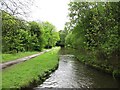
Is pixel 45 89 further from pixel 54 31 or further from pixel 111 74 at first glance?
pixel 54 31

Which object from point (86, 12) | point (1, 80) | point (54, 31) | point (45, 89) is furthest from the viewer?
point (54, 31)

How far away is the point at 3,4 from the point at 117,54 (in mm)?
16031

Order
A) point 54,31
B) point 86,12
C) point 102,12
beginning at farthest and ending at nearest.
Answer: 1. point 54,31
2. point 86,12
3. point 102,12

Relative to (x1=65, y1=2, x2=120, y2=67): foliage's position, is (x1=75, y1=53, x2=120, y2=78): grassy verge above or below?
below

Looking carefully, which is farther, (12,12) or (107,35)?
(107,35)

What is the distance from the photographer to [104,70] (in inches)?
996

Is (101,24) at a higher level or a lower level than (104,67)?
higher

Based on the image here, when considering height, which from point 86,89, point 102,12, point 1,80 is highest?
point 102,12

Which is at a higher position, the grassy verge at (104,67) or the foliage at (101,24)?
the foliage at (101,24)

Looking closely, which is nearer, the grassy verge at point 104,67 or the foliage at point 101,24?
the foliage at point 101,24

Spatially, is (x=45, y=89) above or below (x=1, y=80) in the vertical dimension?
below

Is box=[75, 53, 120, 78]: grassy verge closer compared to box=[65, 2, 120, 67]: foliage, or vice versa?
box=[65, 2, 120, 67]: foliage

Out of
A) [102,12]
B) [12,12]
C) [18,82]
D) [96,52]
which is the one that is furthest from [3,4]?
[96,52]

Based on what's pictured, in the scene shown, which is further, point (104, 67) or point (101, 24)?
point (104, 67)
